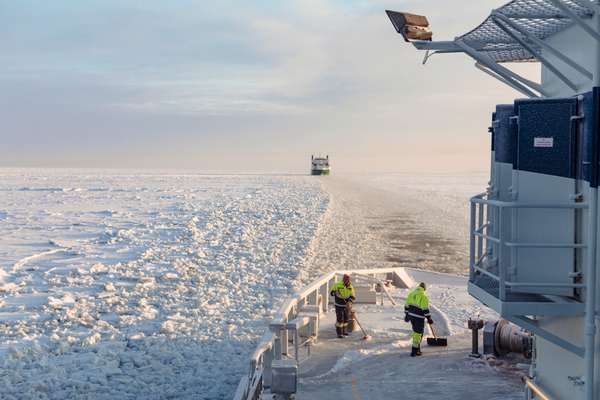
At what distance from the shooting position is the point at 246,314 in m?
16.8

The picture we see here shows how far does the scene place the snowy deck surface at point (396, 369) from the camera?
872cm

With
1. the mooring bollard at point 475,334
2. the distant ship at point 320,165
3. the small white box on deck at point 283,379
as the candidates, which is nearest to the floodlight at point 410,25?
the small white box on deck at point 283,379

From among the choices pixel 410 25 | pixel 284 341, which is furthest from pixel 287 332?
pixel 410 25

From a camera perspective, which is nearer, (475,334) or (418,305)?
(475,334)

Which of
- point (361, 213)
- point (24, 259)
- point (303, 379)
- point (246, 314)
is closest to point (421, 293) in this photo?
point (303, 379)

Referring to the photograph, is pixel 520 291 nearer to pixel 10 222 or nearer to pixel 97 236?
pixel 97 236

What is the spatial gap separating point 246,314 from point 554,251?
39.9 feet

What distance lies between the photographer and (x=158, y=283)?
20.9 metres

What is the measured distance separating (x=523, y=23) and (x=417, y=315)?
20.2ft

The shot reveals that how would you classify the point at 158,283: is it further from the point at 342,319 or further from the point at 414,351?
the point at 414,351

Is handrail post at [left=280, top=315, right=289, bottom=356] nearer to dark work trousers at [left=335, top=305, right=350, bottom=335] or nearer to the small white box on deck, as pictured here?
dark work trousers at [left=335, top=305, right=350, bottom=335]

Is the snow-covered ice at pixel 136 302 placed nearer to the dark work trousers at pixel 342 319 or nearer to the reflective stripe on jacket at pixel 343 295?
the dark work trousers at pixel 342 319

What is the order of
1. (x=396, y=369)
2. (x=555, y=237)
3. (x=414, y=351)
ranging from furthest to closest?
(x=414, y=351)
(x=396, y=369)
(x=555, y=237)

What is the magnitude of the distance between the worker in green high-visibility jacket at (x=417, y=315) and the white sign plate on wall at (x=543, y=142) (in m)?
Result: 5.39
